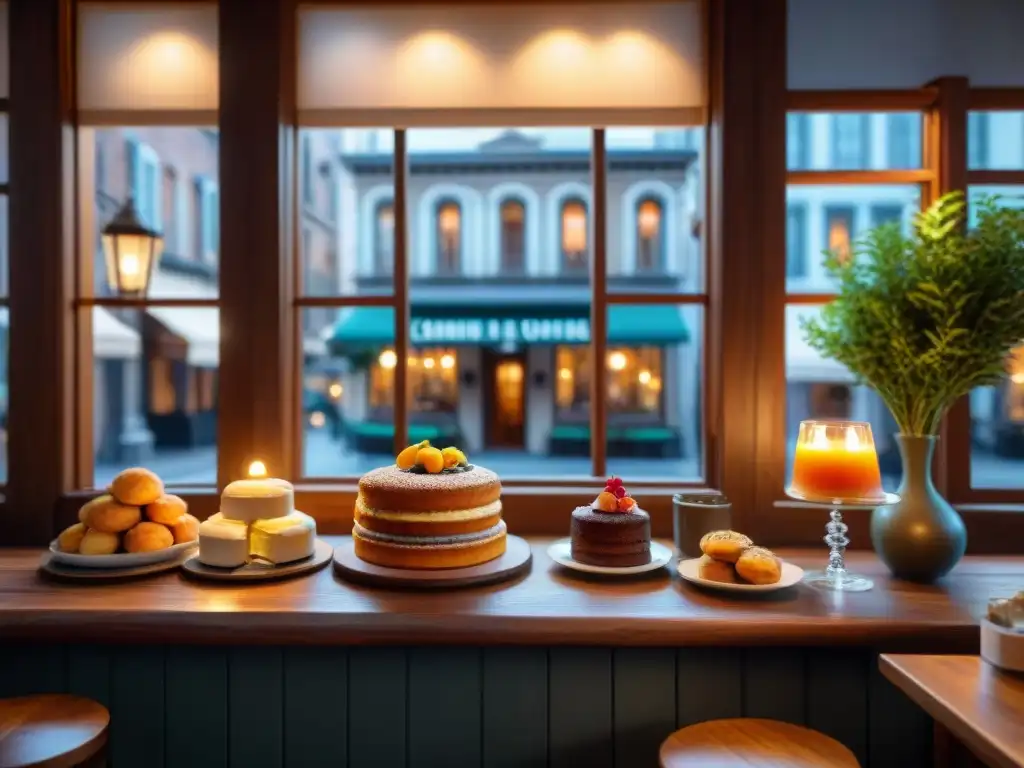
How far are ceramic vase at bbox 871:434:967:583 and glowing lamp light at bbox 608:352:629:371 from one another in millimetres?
10138

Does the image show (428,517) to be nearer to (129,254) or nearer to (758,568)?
(758,568)

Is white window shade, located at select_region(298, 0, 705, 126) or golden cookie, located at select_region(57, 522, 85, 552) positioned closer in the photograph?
golden cookie, located at select_region(57, 522, 85, 552)

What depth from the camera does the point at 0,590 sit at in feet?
4.99

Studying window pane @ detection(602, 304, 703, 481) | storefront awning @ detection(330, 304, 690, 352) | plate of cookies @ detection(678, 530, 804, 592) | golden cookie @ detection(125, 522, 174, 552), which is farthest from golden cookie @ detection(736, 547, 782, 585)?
window pane @ detection(602, 304, 703, 481)

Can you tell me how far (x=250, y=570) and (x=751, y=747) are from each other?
1.18m

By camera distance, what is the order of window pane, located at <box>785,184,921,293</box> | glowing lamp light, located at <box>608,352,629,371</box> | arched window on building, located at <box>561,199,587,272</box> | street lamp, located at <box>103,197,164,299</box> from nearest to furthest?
1. street lamp, located at <box>103,197,164,299</box>
2. window pane, located at <box>785,184,921,293</box>
3. glowing lamp light, located at <box>608,352,629,371</box>
4. arched window on building, located at <box>561,199,587,272</box>

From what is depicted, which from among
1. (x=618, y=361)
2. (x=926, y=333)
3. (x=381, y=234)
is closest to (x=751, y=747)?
(x=926, y=333)

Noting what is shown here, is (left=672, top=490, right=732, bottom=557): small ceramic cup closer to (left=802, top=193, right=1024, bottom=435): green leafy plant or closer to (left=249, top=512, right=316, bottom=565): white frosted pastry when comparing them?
(left=802, top=193, right=1024, bottom=435): green leafy plant

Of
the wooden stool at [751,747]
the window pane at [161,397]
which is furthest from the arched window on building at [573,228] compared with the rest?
the wooden stool at [751,747]

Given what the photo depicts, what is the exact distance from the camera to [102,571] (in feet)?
5.21

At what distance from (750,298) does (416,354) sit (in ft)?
44.2

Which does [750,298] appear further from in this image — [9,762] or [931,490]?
[9,762]

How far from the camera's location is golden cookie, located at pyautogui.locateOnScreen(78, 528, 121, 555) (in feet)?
5.28

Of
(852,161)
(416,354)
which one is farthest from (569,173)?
(852,161)
